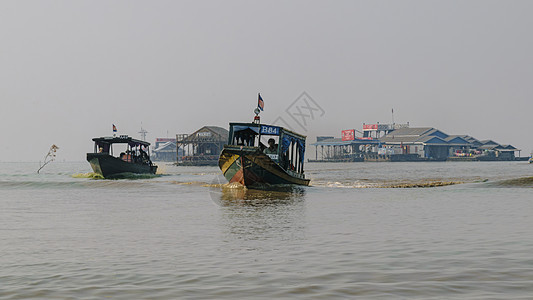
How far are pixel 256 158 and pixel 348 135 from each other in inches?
5797

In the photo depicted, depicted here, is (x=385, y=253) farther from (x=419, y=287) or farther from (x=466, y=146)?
(x=466, y=146)

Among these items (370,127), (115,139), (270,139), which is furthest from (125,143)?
(370,127)

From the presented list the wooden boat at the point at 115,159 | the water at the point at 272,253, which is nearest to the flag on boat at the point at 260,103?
the water at the point at 272,253

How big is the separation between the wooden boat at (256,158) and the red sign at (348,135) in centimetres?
14096

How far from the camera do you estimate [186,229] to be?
12547 millimetres

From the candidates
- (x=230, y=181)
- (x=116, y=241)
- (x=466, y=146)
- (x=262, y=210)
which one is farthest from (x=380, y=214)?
(x=466, y=146)

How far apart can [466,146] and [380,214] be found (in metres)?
147

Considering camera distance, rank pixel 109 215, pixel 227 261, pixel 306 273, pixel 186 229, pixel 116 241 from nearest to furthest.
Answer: pixel 306 273 < pixel 227 261 < pixel 116 241 < pixel 186 229 < pixel 109 215

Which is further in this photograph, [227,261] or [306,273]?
[227,261]

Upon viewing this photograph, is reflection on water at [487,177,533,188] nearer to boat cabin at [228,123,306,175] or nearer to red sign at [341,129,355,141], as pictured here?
boat cabin at [228,123,306,175]

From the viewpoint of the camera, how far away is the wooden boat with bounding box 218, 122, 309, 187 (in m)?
25.1

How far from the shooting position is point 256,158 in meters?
25.1

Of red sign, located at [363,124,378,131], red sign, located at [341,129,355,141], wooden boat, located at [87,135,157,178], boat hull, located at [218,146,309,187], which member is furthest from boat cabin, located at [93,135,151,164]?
red sign, located at [363,124,378,131]

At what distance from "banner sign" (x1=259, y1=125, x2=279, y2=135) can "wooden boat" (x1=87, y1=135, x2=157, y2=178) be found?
17.1 meters
